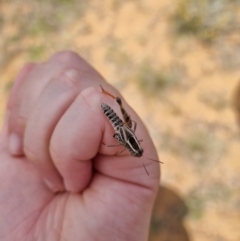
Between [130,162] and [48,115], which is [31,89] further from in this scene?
[130,162]

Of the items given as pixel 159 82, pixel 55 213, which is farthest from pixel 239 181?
pixel 55 213

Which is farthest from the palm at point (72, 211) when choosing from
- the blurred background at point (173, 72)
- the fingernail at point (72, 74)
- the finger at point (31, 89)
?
the blurred background at point (173, 72)

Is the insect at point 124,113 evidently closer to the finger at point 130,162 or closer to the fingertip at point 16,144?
the finger at point 130,162

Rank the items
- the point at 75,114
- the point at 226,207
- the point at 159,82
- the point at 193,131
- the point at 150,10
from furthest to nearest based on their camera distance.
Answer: the point at 150,10
the point at 159,82
the point at 193,131
the point at 226,207
the point at 75,114

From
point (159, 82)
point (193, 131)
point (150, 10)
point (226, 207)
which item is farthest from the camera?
point (150, 10)

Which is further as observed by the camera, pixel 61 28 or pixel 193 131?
pixel 61 28

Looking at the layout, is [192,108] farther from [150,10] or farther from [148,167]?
[148,167]

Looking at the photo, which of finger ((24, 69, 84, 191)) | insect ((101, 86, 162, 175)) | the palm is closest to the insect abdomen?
insect ((101, 86, 162, 175))
